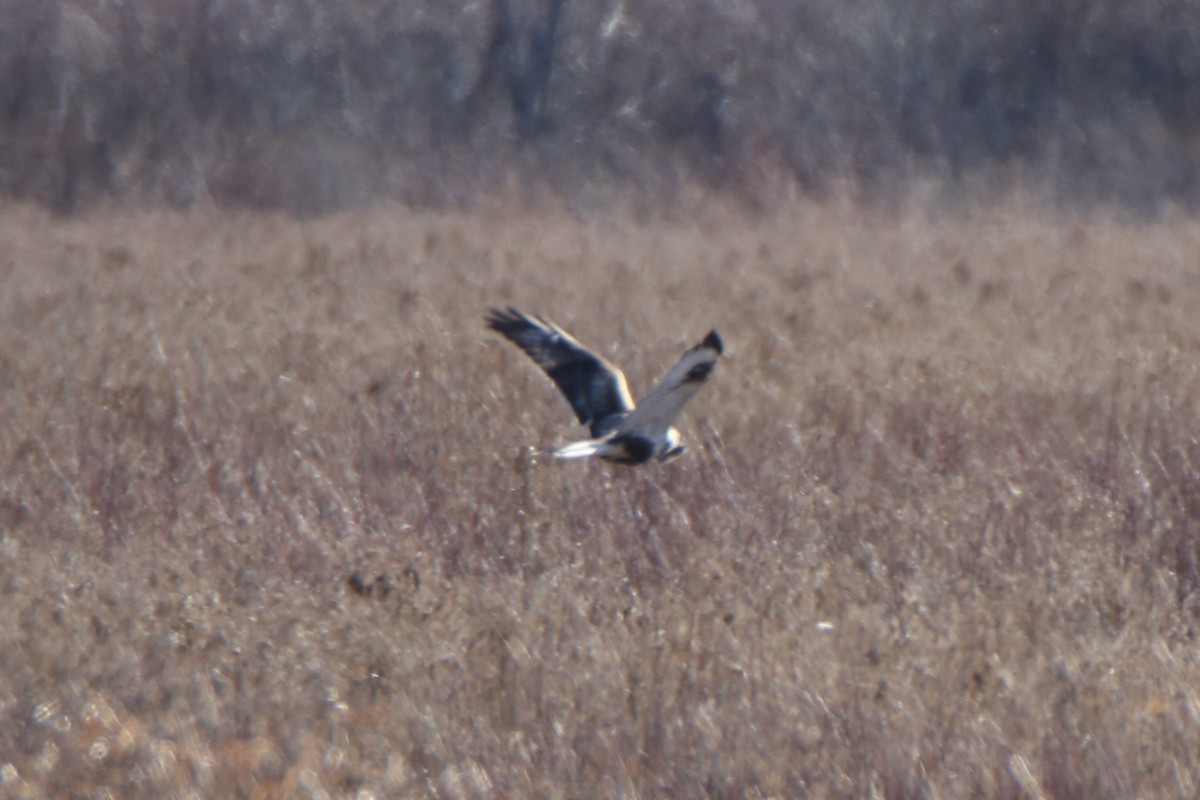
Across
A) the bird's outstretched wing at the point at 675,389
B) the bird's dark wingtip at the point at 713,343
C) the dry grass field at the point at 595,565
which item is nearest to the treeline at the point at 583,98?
the dry grass field at the point at 595,565

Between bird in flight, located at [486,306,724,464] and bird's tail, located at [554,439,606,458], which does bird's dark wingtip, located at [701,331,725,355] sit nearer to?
bird in flight, located at [486,306,724,464]

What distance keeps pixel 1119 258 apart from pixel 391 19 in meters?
9.85

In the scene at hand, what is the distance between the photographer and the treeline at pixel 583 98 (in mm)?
17734

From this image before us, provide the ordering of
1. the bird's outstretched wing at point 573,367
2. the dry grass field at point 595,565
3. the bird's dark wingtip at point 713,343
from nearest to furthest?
the dry grass field at point 595,565
the bird's dark wingtip at point 713,343
the bird's outstretched wing at point 573,367

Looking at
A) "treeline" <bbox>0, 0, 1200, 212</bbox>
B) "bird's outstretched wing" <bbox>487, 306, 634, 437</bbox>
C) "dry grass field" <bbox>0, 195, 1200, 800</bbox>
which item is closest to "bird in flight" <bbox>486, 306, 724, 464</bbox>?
"bird's outstretched wing" <bbox>487, 306, 634, 437</bbox>

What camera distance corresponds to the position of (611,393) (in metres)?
5.60

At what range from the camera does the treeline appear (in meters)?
17.7

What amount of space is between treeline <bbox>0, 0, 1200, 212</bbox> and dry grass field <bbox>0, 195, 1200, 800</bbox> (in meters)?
8.39

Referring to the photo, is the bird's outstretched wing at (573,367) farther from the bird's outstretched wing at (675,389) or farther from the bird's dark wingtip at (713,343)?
the bird's dark wingtip at (713,343)

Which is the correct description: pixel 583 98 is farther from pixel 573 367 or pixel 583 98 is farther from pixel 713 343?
pixel 713 343

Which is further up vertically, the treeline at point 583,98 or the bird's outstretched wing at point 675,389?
the bird's outstretched wing at point 675,389

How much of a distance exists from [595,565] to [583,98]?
14263 millimetres

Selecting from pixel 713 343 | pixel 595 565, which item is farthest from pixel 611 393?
pixel 713 343

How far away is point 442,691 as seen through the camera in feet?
13.2
